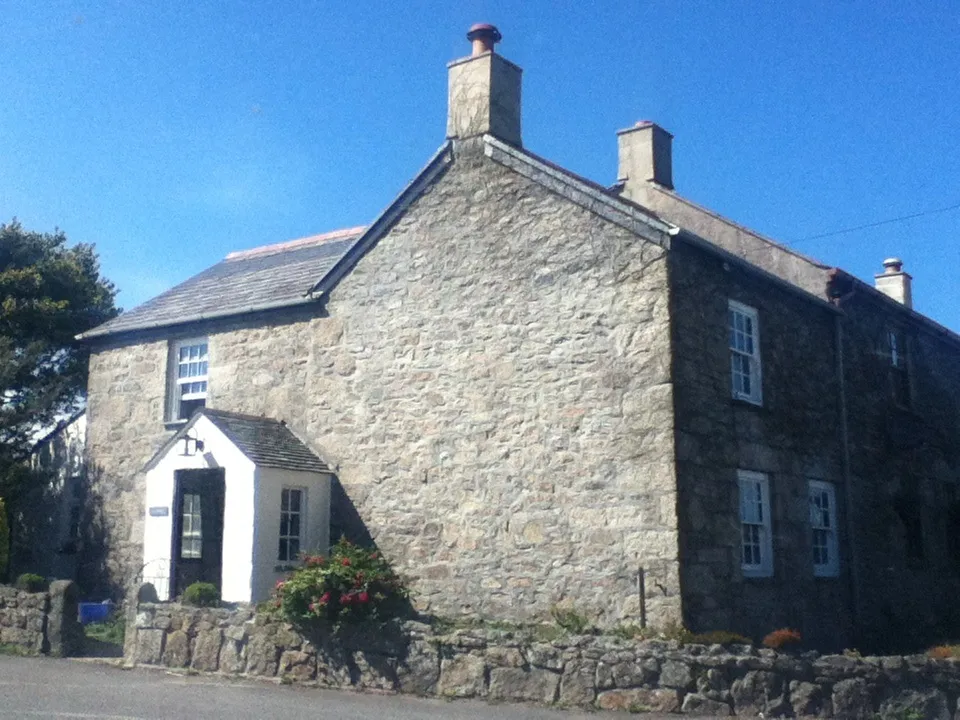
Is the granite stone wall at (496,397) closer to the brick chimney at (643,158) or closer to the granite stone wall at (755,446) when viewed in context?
the granite stone wall at (755,446)

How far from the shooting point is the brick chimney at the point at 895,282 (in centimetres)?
2430

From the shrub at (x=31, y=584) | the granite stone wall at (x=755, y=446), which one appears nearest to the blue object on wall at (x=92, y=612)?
the shrub at (x=31, y=584)

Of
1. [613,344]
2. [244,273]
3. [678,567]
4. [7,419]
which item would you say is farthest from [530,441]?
[7,419]

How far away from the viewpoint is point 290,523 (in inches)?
669

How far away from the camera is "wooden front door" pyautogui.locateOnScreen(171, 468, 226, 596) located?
18703 mm

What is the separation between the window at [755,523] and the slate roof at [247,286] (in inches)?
313

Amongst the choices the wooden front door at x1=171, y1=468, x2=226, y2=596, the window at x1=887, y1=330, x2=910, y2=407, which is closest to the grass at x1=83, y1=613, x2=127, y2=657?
the wooden front door at x1=171, y1=468, x2=226, y2=596

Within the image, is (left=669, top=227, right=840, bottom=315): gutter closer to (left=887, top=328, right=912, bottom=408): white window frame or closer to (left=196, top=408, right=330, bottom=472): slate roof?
(left=887, top=328, right=912, bottom=408): white window frame

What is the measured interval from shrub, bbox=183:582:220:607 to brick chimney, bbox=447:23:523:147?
8.13m

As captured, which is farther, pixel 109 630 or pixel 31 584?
pixel 109 630

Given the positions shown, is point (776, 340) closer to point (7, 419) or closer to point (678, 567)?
point (678, 567)

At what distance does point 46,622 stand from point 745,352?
37.1 ft

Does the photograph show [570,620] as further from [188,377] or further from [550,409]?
[188,377]

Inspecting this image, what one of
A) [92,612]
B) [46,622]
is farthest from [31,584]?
[92,612]
